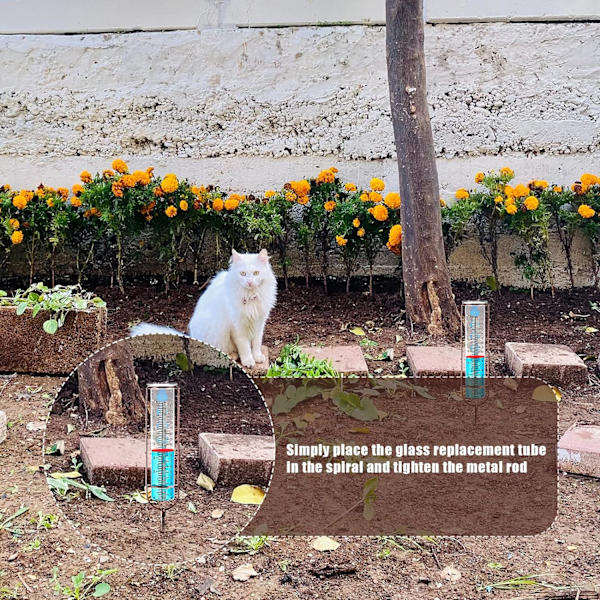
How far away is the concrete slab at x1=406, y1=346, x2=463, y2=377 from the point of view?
3766mm

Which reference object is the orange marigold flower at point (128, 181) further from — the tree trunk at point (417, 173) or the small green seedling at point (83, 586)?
the small green seedling at point (83, 586)

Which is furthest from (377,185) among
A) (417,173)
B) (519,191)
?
(519,191)

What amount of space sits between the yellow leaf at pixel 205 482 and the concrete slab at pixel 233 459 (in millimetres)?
12

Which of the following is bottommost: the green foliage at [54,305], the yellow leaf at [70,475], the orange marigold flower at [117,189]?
the yellow leaf at [70,475]

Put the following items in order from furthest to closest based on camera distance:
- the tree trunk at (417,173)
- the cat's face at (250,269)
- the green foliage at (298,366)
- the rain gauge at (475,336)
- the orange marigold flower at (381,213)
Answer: the orange marigold flower at (381,213) → the tree trunk at (417,173) → the green foliage at (298,366) → the cat's face at (250,269) → the rain gauge at (475,336)

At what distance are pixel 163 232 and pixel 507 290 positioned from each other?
7.73ft

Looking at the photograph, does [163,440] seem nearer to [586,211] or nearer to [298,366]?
[298,366]

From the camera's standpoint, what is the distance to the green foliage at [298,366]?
3.67 m

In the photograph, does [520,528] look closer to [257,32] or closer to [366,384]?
[366,384]

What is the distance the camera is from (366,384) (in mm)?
3699

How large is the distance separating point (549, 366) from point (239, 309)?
1.53 m

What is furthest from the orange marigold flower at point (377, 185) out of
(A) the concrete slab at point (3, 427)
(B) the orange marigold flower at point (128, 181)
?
(A) the concrete slab at point (3, 427)

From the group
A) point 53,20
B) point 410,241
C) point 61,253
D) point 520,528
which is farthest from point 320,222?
point 520,528

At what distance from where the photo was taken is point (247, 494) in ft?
7.50
